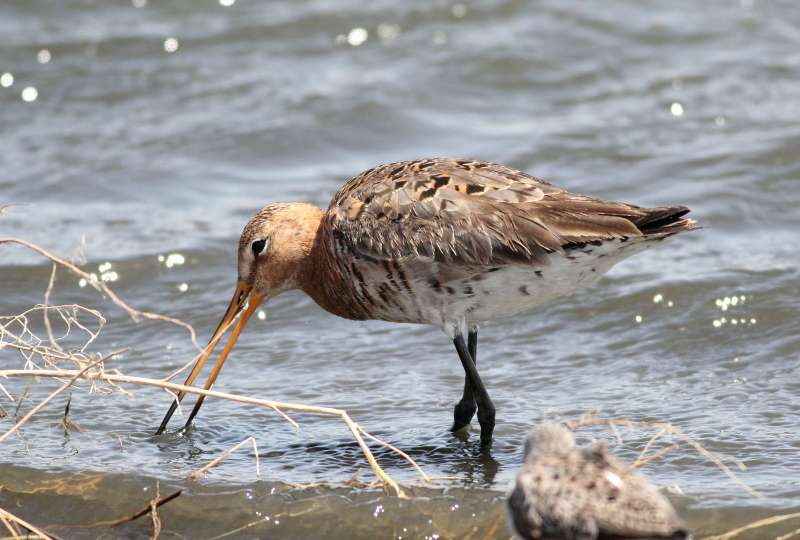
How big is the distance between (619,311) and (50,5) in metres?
9.23

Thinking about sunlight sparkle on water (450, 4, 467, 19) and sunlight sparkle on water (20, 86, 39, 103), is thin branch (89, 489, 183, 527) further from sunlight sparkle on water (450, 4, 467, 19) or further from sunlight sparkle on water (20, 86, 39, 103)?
sunlight sparkle on water (450, 4, 467, 19)

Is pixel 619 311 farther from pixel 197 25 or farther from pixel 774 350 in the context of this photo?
pixel 197 25

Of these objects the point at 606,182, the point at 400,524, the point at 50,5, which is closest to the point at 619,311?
the point at 606,182

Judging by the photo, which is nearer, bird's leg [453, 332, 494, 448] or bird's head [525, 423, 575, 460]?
bird's head [525, 423, 575, 460]

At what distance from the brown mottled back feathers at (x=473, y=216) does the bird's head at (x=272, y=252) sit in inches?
14.4

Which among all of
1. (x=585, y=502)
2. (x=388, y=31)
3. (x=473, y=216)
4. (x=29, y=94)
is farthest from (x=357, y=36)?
(x=585, y=502)

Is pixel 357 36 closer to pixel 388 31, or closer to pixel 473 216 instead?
pixel 388 31

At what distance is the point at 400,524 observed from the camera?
5.92 meters

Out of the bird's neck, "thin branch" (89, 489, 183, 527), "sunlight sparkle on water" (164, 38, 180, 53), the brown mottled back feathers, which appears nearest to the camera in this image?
"thin branch" (89, 489, 183, 527)

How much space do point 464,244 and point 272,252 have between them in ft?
4.02

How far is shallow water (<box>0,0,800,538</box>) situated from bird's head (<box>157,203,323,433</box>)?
0.63 meters

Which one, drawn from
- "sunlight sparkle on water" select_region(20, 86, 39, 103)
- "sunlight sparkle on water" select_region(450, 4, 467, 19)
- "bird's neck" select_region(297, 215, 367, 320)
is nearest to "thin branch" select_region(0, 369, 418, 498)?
"bird's neck" select_region(297, 215, 367, 320)

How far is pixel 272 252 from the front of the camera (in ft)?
23.8

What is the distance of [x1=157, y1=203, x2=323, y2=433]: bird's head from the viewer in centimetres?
724
